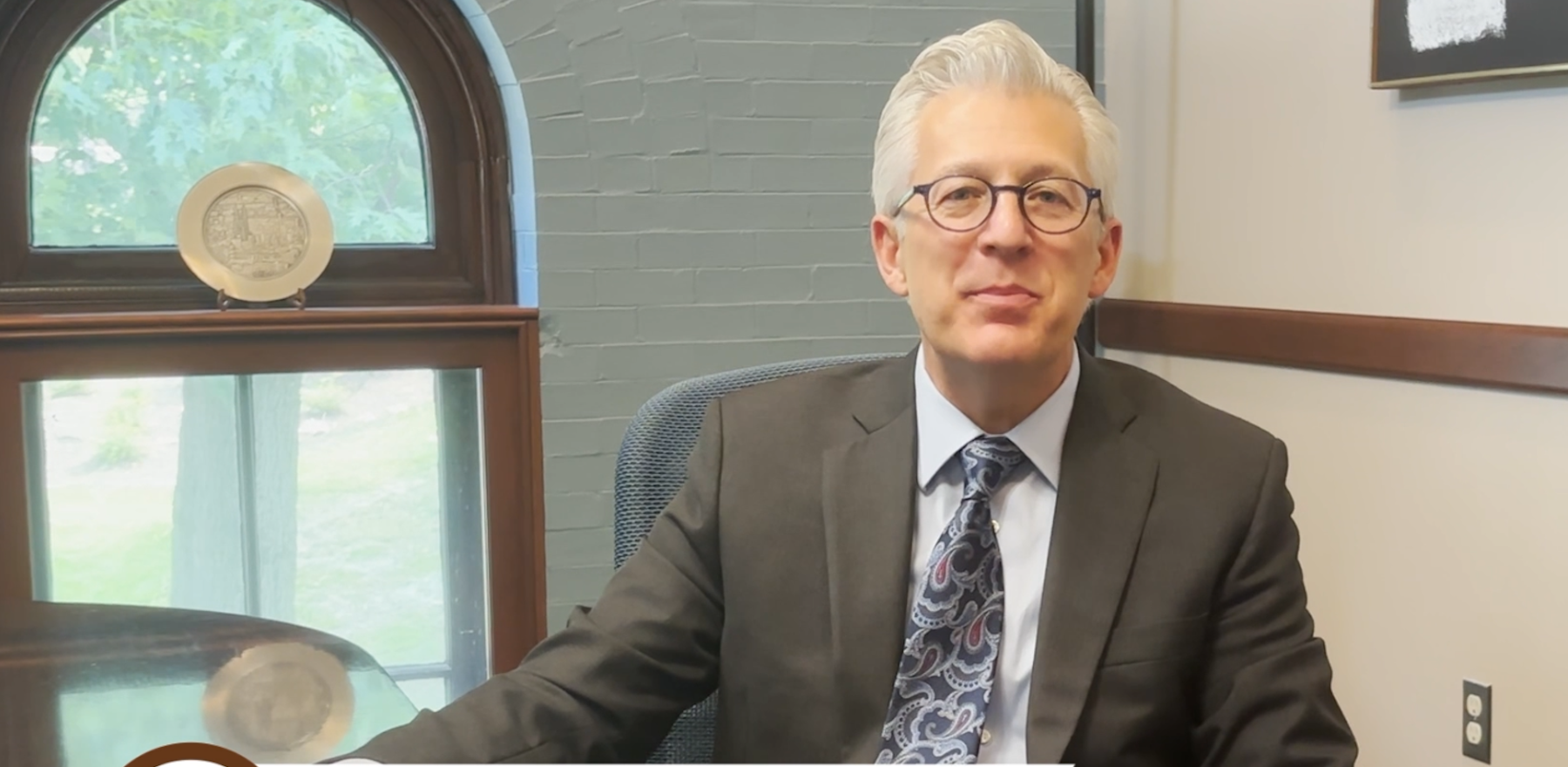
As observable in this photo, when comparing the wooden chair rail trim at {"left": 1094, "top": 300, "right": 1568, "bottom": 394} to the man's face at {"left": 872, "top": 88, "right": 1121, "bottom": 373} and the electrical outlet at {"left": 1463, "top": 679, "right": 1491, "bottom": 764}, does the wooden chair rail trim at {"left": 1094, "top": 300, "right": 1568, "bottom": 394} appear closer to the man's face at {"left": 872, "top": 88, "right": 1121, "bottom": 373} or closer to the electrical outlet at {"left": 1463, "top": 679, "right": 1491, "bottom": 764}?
the electrical outlet at {"left": 1463, "top": 679, "right": 1491, "bottom": 764}

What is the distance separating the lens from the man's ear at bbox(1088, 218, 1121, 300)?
118 cm

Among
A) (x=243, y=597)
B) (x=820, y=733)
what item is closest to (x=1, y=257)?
(x=243, y=597)

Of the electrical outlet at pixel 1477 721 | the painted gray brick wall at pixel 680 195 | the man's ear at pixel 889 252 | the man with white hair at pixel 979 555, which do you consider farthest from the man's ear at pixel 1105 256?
the painted gray brick wall at pixel 680 195

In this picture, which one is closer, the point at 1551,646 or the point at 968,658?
the point at 968,658

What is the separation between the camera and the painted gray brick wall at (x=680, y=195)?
2.43 metres

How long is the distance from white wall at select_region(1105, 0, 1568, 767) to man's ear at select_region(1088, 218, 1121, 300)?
0.86 m

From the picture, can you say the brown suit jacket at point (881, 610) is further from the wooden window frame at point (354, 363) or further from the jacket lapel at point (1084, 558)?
the wooden window frame at point (354, 363)

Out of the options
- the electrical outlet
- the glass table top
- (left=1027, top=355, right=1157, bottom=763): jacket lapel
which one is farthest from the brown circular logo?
the electrical outlet

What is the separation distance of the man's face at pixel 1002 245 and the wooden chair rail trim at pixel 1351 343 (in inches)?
36.0

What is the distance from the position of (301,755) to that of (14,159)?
1.74m

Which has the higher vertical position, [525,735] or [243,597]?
[525,735]

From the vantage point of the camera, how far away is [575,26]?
7.96 feet

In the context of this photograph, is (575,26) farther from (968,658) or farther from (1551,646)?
(1551,646)

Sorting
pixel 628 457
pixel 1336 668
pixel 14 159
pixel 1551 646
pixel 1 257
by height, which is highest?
pixel 14 159
